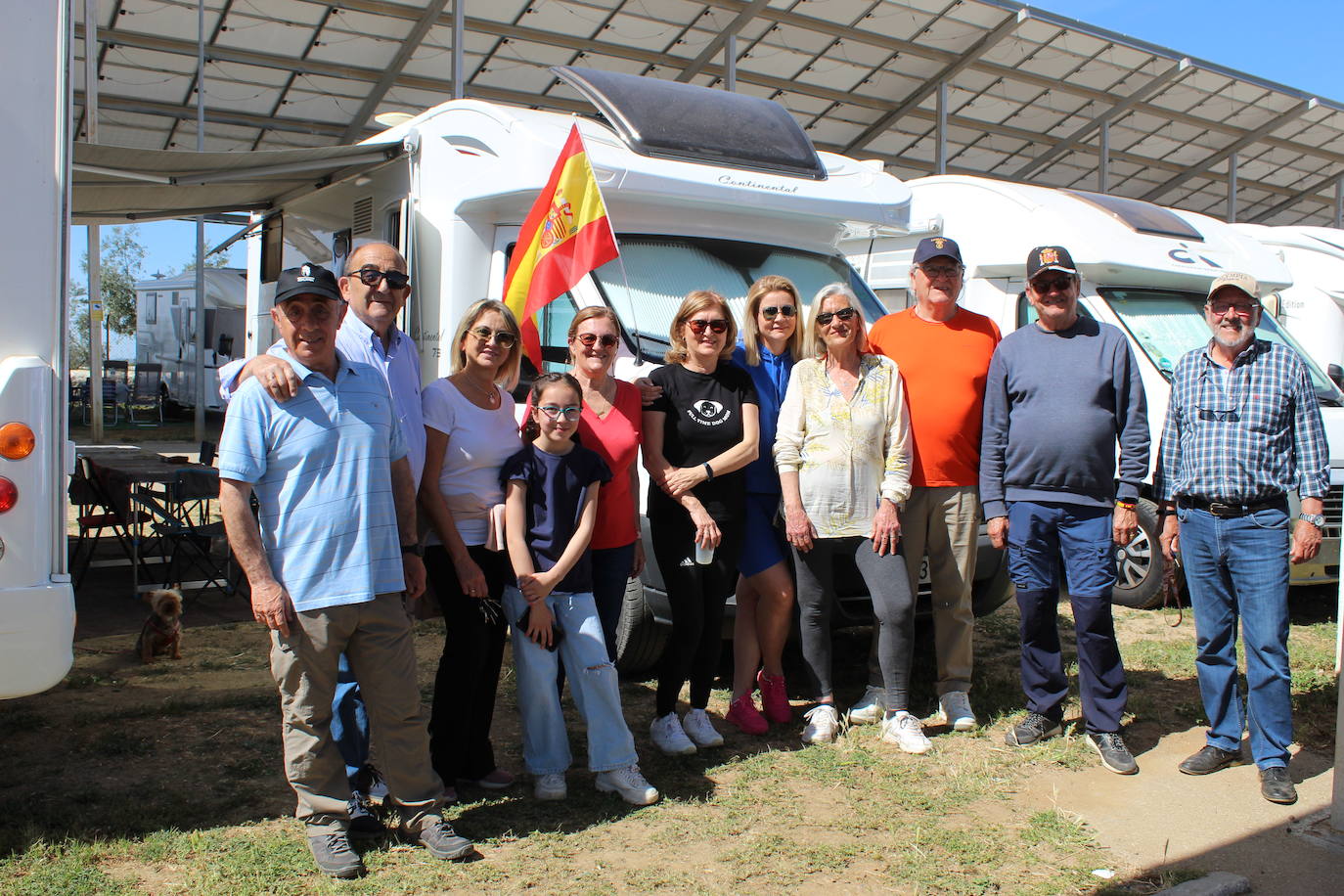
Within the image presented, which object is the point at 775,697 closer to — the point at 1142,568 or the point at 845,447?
the point at 845,447

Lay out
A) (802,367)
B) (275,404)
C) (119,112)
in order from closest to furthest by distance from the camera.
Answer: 1. (275,404)
2. (802,367)
3. (119,112)

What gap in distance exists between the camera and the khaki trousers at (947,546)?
4.68m

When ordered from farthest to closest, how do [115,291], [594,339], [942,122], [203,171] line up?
[115,291] → [942,122] → [203,171] → [594,339]

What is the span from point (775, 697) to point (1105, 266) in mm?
4239

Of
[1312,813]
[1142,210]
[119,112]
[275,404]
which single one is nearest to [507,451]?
[275,404]

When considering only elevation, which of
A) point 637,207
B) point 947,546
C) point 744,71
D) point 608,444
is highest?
point 744,71

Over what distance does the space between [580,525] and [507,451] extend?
1.22 ft

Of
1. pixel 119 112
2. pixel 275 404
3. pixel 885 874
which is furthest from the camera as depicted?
pixel 119 112

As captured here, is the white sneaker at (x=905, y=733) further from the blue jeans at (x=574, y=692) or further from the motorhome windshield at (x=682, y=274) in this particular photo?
the motorhome windshield at (x=682, y=274)

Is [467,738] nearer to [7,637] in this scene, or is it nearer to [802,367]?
[7,637]

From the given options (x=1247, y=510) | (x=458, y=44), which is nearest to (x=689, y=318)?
(x=1247, y=510)

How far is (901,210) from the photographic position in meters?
6.28

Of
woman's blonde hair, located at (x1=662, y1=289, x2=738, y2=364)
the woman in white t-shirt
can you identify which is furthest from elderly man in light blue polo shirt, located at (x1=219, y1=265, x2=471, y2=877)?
woman's blonde hair, located at (x1=662, y1=289, x2=738, y2=364)

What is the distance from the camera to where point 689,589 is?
4.36 meters
